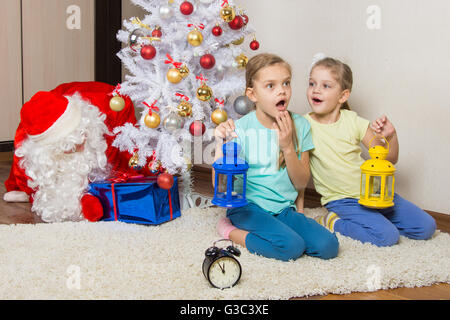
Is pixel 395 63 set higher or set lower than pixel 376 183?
higher

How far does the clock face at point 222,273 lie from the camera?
135cm

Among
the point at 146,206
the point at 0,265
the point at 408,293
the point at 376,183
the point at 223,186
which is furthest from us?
the point at 146,206

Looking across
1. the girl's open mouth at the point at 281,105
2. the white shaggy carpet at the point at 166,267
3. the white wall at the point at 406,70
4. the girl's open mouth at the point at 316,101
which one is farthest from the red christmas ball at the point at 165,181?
the white wall at the point at 406,70

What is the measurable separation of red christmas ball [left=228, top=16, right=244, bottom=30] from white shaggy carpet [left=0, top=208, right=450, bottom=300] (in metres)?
0.86

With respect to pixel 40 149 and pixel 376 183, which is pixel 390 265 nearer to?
pixel 376 183

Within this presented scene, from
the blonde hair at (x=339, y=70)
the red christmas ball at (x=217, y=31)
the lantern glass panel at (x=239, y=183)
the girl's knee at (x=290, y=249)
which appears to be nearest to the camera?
the girl's knee at (x=290, y=249)

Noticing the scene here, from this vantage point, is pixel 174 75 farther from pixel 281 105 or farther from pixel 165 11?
pixel 281 105

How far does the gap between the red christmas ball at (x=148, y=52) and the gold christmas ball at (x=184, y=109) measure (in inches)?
9.2

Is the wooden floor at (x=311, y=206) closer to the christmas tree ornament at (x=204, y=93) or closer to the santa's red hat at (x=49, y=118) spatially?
the santa's red hat at (x=49, y=118)

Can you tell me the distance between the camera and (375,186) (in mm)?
1881

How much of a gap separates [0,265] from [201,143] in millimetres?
983

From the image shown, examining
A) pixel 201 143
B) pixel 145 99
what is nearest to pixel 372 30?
pixel 201 143

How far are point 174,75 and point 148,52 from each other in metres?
0.16
